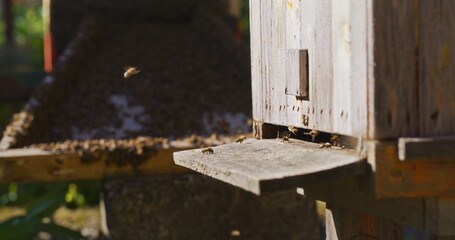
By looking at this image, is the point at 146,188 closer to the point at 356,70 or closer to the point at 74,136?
the point at 74,136

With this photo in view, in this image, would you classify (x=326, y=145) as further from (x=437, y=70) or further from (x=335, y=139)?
(x=437, y=70)

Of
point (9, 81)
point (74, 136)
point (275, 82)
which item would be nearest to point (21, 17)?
point (9, 81)

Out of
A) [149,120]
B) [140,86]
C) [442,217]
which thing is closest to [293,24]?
[442,217]

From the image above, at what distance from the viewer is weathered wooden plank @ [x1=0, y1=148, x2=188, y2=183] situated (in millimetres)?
6012

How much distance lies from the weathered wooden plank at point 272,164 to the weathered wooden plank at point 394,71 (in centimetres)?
19

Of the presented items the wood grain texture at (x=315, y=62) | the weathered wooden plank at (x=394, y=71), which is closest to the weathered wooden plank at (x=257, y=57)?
the wood grain texture at (x=315, y=62)

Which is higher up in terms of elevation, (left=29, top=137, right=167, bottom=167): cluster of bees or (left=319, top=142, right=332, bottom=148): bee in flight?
(left=319, top=142, right=332, bottom=148): bee in flight

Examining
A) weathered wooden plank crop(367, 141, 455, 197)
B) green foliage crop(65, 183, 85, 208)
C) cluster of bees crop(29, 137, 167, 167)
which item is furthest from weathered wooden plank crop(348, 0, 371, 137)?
green foliage crop(65, 183, 85, 208)

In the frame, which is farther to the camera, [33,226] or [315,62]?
[33,226]

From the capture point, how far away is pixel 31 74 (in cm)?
995

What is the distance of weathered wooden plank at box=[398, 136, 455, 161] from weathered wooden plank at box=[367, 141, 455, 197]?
81 mm

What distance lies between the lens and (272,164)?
10.6 feet

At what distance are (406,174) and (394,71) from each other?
39 cm

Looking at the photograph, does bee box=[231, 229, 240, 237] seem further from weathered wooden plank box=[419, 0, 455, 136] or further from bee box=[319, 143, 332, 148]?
weathered wooden plank box=[419, 0, 455, 136]
